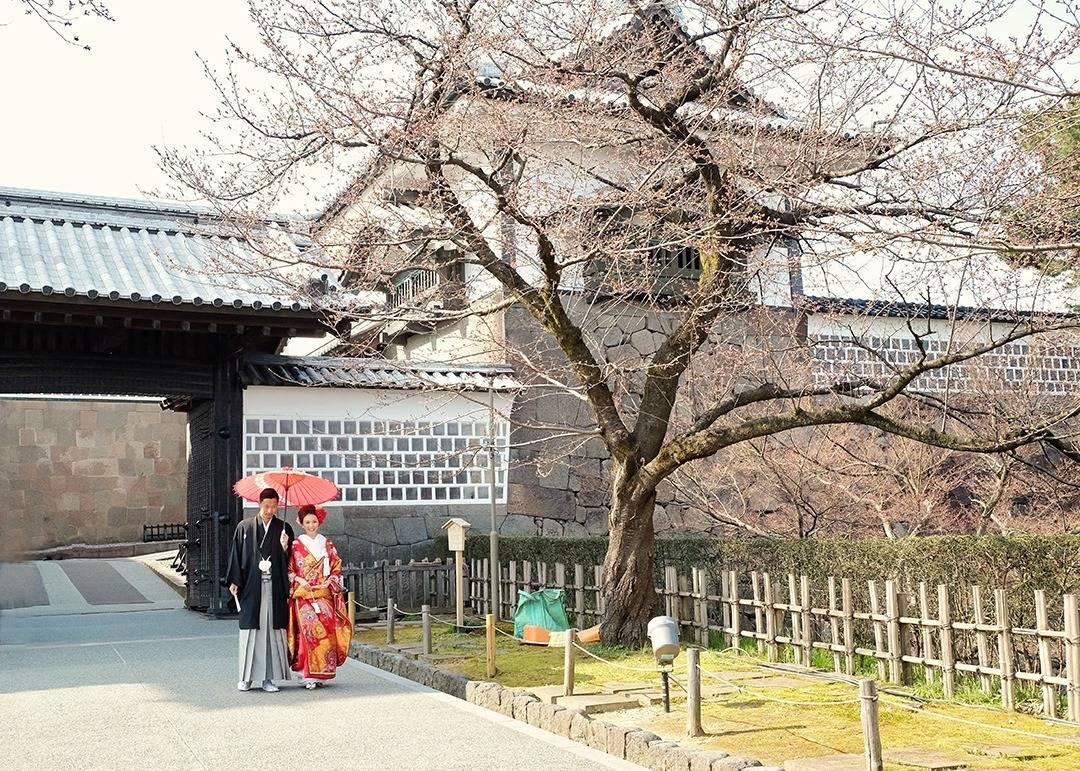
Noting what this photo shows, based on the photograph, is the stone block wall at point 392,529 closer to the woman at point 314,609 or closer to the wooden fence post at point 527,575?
the wooden fence post at point 527,575

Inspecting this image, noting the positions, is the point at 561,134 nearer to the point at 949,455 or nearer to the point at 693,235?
the point at 693,235

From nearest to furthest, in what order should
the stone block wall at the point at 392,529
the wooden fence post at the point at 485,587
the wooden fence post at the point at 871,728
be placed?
the wooden fence post at the point at 871,728 < the wooden fence post at the point at 485,587 < the stone block wall at the point at 392,529

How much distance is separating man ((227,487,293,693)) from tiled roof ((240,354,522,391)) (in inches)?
189

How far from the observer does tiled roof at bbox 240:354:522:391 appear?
14195mm

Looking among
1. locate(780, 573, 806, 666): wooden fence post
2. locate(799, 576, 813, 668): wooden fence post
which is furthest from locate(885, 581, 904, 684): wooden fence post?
locate(780, 573, 806, 666): wooden fence post

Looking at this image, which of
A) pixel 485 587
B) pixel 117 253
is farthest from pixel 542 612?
pixel 117 253

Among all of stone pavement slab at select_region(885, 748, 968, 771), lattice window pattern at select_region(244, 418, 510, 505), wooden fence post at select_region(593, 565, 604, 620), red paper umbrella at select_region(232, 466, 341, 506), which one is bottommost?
stone pavement slab at select_region(885, 748, 968, 771)

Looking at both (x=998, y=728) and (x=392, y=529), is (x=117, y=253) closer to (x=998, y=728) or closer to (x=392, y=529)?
(x=392, y=529)

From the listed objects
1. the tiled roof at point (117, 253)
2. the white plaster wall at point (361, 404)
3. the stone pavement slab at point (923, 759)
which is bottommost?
the stone pavement slab at point (923, 759)

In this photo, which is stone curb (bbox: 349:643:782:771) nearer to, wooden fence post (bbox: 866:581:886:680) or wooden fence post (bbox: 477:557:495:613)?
wooden fence post (bbox: 866:581:886:680)

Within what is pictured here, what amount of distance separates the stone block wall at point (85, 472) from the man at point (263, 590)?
17676mm

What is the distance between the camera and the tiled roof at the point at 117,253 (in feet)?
40.2

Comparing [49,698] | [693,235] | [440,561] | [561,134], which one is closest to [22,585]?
[440,561]

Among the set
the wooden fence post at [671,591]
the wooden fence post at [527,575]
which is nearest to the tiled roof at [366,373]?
the wooden fence post at [527,575]
